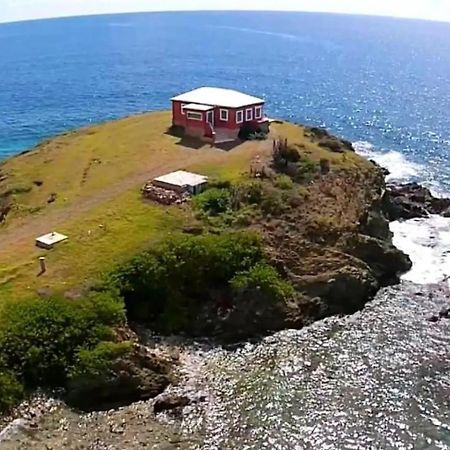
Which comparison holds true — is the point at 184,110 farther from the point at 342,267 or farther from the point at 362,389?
the point at 362,389

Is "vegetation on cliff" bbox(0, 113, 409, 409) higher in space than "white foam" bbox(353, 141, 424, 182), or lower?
higher

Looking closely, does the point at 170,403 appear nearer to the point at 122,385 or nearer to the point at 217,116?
the point at 122,385

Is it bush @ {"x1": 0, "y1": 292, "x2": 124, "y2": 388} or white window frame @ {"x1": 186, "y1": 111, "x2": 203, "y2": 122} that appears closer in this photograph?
bush @ {"x1": 0, "y1": 292, "x2": 124, "y2": 388}

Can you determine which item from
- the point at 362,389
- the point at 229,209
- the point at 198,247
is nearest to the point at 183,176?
the point at 229,209

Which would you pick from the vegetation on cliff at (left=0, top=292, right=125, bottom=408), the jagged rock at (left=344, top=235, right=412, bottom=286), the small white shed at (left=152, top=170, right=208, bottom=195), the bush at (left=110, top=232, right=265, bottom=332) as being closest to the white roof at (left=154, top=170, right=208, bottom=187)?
the small white shed at (left=152, top=170, right=208, bottom=195)

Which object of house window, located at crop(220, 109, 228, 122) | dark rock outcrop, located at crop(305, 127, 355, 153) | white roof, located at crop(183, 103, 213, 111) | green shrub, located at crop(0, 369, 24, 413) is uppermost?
white roof, located at crop(183, 103, 213, 111)

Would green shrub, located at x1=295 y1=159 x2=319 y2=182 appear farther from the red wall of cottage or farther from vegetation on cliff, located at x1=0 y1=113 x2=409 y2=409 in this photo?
the red wall of cottage

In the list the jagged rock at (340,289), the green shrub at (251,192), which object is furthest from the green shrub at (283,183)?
the jagged rock at (340,289)
